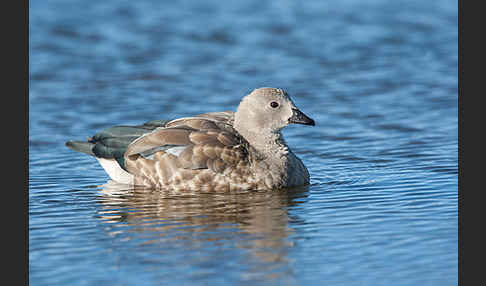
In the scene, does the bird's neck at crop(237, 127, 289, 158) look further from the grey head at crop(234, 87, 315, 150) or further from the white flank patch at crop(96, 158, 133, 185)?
the white flank patch at crop(96, 158, 133, 185)

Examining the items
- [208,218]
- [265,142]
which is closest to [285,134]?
[265,142]

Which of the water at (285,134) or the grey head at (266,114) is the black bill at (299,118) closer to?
the grey head at (266,114)

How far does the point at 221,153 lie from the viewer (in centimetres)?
1127

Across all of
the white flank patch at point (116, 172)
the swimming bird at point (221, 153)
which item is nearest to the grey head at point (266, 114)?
the swimming bird at point (221, 153)

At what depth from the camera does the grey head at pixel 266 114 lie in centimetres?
1149

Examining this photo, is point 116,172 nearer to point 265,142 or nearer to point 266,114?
point 265,142

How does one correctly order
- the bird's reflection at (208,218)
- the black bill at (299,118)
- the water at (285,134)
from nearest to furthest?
the water at (285,134), the bird's reflection at (208,218), the black bill at (299,118)

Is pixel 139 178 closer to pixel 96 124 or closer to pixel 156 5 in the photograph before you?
pixel 96 124

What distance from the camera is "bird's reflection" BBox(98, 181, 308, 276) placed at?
898 centimetres

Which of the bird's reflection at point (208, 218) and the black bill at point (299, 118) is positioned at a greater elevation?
the black bill at point (299, 118)

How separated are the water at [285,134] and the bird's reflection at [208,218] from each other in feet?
0.11

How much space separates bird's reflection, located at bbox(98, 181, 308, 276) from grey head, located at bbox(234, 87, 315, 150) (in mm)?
835

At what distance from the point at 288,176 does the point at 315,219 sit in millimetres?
1586

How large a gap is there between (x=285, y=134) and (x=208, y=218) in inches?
189
